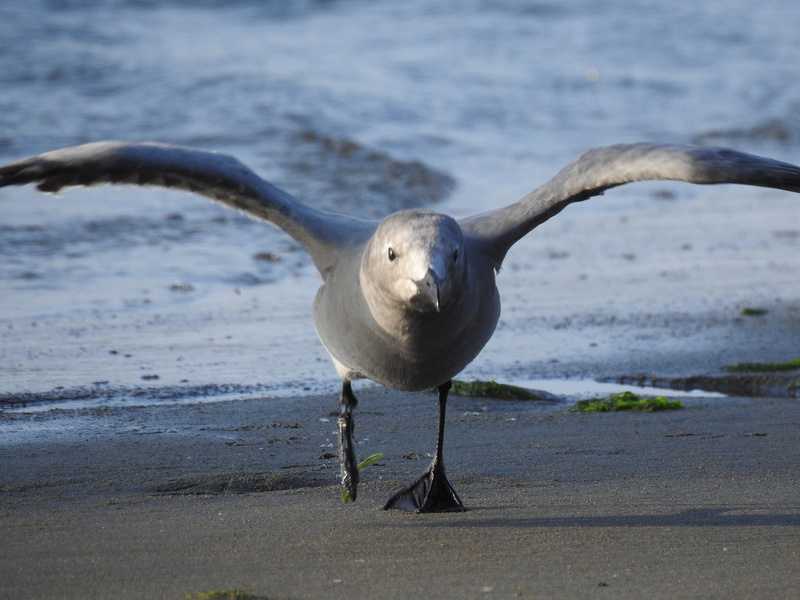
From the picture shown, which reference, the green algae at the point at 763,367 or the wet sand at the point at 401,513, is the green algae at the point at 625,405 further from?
the green algae at the point at 763,367

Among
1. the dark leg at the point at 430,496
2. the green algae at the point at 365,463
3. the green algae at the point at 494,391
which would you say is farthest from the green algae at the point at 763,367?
the dark leg at the point at 430,496

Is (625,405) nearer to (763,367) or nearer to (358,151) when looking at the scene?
(763,367)

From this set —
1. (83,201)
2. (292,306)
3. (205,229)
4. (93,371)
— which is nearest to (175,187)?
(93,371)

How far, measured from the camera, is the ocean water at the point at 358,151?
726 cm

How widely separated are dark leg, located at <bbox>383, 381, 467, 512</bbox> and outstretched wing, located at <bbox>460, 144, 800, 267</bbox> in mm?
951

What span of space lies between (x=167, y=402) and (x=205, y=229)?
483cm

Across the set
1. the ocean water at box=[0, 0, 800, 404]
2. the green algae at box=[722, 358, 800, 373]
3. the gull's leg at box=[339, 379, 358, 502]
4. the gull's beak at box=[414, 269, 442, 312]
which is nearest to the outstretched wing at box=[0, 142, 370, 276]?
the gull's leg at box=[339, 379, 358, 502]

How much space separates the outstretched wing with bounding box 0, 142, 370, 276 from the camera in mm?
4465

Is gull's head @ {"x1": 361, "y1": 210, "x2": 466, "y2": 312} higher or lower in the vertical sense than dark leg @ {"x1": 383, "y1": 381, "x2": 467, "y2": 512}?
higher

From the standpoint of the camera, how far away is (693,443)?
5.29 m

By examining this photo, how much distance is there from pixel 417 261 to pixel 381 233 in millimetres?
304

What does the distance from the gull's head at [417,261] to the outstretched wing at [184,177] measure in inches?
37.4

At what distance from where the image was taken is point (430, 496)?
14.4ft

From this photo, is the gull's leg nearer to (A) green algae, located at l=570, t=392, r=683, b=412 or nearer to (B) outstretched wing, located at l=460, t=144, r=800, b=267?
(B) outstretched wing, located at l=460, t=144, r=800, b=267
